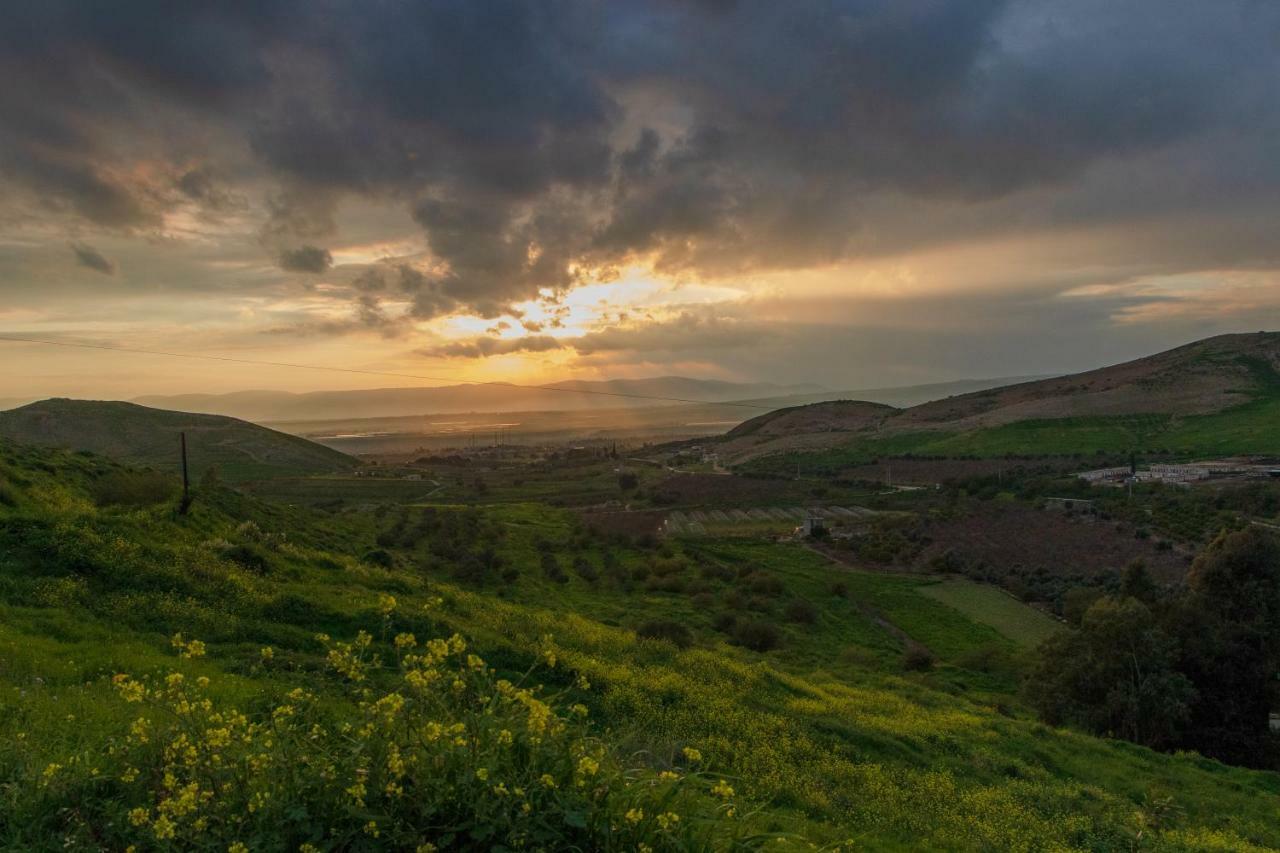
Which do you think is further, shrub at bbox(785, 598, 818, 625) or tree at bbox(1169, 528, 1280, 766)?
shrub at bbox(785, 598, 818, 625)

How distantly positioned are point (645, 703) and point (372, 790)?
321 inches

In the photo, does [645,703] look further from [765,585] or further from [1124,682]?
[765,585]

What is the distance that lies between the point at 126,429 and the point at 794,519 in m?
113

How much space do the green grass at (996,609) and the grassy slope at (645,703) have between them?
18509 mm

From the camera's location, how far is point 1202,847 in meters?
10.8

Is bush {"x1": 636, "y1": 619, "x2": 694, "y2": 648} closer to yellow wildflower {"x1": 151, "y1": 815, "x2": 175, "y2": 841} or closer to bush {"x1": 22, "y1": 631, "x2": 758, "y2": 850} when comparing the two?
bush {"x1": 22, "y1": 631, "x2": 758, "y2": 850}

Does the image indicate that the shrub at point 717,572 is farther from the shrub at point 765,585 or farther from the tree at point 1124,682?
the tree at point 1124,682

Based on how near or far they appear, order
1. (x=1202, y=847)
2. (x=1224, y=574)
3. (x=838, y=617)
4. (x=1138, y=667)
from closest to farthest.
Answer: (x=1202, y=847)
(x=1138, y=667)
(x=1224, y=574)
(x=838, y=617)

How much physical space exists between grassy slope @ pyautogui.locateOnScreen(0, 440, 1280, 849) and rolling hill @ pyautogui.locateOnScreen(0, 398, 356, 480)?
95.3 m

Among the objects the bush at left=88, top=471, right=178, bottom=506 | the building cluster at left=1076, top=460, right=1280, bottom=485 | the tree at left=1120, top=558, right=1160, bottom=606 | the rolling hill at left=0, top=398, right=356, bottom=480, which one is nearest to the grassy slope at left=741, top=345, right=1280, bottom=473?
the building cluster at left=1076, top=460, right=1280, bottom=485

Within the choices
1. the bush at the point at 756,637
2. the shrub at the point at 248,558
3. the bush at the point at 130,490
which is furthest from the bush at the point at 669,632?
the bush at the point at 130,490

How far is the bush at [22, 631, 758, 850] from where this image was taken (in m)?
3.84

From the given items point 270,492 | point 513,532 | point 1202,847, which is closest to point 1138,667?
point 1202,847

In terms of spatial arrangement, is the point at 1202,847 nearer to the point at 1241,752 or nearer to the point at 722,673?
the point at 722,673
